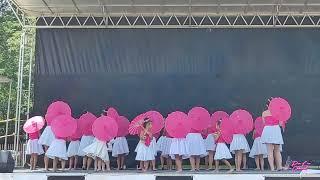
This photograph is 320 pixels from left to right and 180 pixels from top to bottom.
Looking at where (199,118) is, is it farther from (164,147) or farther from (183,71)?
(183,71)

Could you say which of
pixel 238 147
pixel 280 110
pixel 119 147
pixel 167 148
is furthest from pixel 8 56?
pixel 280 110

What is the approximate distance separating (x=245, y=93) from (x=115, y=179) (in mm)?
4125

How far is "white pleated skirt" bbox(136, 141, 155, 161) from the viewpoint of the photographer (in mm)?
9414

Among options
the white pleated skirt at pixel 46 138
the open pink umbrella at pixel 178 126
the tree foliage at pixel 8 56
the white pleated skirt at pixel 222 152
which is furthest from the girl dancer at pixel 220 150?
the tree foliage at pixel 8 56

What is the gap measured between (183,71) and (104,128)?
8.41ft

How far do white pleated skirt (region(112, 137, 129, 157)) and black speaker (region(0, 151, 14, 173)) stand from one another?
2.24 meters

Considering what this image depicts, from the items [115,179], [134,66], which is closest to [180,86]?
[134,66]

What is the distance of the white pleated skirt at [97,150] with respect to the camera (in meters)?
9.39

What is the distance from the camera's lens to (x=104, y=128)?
370 inches

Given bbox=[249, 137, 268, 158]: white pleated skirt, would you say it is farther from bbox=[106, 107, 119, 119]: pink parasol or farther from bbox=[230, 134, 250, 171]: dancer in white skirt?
bbox=[106, 107, 119, 119]: pink parasol

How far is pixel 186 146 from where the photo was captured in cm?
947

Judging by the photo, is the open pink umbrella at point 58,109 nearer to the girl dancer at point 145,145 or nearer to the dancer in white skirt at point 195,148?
the girl dancer at point 145,145

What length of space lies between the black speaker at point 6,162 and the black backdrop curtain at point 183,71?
8.29 feet

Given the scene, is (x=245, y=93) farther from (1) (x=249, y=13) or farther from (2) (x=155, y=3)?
(2) (x=155, y=3)
